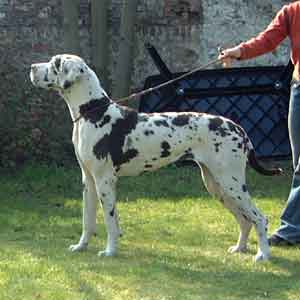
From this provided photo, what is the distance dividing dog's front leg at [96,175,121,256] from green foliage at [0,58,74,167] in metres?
4.77

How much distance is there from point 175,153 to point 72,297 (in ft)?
6.05

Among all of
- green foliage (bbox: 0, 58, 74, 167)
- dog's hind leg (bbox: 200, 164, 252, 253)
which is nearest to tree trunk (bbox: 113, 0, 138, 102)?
green foliage (bbox: 0, 58, 74, 167)

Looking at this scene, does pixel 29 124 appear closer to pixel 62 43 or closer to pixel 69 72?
pixel 62 43

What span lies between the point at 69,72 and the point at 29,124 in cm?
492

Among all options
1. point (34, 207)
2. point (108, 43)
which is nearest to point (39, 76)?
point (34, 207)

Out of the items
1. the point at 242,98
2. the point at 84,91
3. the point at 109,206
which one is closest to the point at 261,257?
the point at 109,206

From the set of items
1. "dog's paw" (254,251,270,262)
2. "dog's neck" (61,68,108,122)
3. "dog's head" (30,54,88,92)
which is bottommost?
"dog's paw" (254,251,270,262)

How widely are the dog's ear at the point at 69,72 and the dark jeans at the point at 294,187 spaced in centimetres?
192

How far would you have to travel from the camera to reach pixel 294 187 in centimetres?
848

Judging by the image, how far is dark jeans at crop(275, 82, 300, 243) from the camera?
27.3 feet

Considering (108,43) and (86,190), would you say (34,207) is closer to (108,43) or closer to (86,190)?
(86,190)

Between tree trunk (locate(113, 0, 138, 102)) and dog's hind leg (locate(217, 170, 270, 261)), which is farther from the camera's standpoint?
tree trunk (locate(113, 0, 138, 102))

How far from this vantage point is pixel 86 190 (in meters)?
8.22

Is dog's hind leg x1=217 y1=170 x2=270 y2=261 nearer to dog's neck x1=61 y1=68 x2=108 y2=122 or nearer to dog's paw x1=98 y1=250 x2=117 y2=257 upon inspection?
dog's paw x1=98 y1=250 x2=117 y2=257
